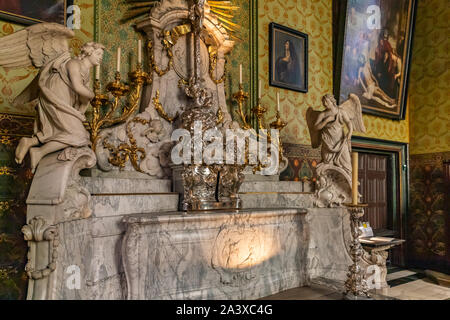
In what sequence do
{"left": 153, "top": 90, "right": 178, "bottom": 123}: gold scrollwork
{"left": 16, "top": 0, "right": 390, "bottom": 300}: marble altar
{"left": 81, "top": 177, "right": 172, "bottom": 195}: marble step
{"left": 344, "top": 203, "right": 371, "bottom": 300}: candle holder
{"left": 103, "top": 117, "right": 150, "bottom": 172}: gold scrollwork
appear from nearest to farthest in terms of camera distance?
1. {"left": 16, "top": 0, "right": 390, "bottom": 300}: marble altar
2. {"left": 81, "top": 177, "right": 172, "bottom": 195}: marble step
3. {"left": 344, "top": 203, "right": 371, "bottom": 300}: candle holder
4. {"left": 103, "top": 117, "right": 150, "bottom": 172}: gold scrollwork
5. {"left": 153, "top": 90, "right": 178, "bottom": 123}: gold scrollwork

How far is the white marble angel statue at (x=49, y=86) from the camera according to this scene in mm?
2691

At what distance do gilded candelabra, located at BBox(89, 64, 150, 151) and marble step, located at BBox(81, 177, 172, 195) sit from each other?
0.41m

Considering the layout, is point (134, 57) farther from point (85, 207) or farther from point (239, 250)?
point (239, 250)

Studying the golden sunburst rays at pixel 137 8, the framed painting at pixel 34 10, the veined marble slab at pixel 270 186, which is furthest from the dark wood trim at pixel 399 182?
the framed painting at pixel 34 10

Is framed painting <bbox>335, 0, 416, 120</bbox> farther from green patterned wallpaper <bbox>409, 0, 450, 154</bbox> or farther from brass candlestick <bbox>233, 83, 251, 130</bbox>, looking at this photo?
brass candlestick <bbox>233, 83, 251, 130</bbox>

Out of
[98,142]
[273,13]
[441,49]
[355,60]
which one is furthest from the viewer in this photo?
[441,49]

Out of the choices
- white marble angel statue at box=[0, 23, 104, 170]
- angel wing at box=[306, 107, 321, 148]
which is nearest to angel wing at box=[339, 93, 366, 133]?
angel wing at box=[306, 107, 321, 148]

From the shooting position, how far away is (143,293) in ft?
9.60

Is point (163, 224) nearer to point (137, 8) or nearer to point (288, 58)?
point (137, 8)

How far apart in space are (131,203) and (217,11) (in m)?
3.00

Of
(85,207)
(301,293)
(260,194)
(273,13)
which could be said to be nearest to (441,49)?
(273,13)

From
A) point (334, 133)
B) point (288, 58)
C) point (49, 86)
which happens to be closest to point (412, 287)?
point (334, 133)

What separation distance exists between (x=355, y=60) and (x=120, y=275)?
19.0 feet

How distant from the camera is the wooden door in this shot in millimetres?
7238
